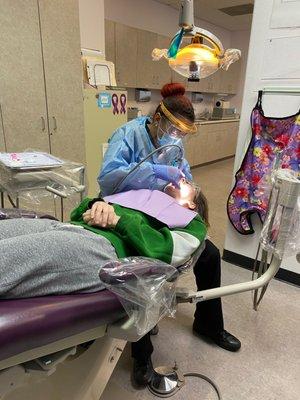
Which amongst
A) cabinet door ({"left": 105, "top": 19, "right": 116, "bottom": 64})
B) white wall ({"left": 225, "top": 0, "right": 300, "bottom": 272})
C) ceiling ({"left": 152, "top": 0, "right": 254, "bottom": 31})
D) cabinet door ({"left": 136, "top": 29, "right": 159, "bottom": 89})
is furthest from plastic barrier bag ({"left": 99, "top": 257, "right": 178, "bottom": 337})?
ceiling ({"left": 152, "top": 0, "right": 254, "bottom": 31})

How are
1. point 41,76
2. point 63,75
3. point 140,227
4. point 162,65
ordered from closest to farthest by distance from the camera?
point 140,227, point 41,76, point 63,75, point 162,65

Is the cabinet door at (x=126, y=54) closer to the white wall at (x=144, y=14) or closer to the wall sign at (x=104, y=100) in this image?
the white wall at (x=144, y=14)

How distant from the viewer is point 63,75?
8.82 ft

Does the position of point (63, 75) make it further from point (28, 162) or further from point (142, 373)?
point (142, 373)

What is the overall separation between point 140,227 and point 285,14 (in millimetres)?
1736

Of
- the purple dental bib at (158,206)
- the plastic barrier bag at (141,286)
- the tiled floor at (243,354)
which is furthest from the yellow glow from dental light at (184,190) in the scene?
the tiled floor at (243,354)

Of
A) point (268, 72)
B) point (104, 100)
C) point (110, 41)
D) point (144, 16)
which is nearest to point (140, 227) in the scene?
point (268, 72)

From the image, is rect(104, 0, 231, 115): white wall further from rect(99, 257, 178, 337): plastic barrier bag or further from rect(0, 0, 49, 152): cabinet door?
rect(99, 257, 178, 337): plastic barrier bag

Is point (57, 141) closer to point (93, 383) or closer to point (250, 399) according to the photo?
point (93, 383)

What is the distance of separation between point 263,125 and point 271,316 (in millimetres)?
1216

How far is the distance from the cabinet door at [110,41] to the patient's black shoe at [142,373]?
12.4 feet

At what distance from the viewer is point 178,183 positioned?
1306 millimetres

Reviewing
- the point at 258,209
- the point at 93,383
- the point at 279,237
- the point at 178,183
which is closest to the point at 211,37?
the point at 178,183

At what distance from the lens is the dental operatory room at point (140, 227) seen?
28.3 inches
